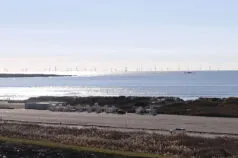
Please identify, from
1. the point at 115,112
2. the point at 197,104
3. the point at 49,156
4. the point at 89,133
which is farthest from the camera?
the point at 197,104

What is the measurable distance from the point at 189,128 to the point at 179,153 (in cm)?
1435

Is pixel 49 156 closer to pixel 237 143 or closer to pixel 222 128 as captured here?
pixel 237 143

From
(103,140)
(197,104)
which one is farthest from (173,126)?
(197,104)

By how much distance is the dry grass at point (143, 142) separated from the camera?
26094 millimetres

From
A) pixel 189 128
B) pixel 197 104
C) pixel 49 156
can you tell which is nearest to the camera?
pixel 49 156

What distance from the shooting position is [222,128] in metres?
40.1

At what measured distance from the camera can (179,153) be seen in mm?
25859

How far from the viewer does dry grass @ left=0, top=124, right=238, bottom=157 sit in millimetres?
26094

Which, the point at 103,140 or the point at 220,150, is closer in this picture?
the point at 220,150

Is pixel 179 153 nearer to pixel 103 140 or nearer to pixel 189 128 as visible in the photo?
pixel 103 140

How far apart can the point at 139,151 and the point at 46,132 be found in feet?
39.9

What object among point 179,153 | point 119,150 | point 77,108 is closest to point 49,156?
point 119,150

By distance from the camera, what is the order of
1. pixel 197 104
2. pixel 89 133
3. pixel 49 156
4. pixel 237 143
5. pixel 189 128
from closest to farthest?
pixel 49 156
pixel 237 143
pixel 89 133
pixel 189 128
pixel 197 104

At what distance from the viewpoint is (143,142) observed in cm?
3000
